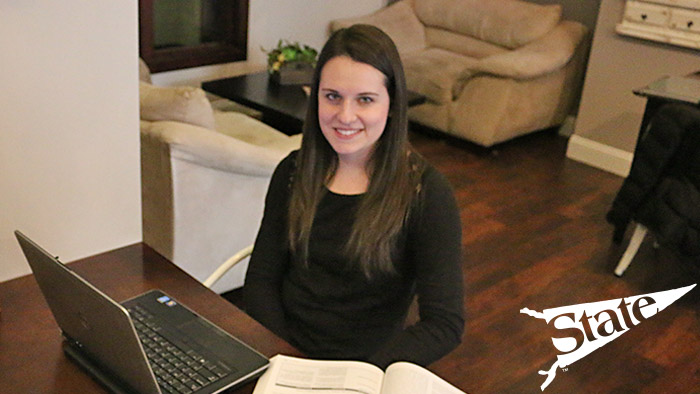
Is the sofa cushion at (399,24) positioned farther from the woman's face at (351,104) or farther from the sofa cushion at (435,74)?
the woman's face at (351,104)

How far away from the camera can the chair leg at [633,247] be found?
2896mm

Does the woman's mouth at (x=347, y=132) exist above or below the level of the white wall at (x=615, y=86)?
above

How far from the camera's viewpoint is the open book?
1015 mm

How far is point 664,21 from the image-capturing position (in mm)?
3996

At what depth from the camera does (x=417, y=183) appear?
1438 millimetres

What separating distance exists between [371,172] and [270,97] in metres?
2.39

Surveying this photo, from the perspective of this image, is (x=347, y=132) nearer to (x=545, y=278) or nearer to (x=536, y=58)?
(x=545, y=278)

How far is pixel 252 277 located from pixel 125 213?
0.55 metres

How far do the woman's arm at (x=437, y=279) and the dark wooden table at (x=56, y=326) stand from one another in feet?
0.94

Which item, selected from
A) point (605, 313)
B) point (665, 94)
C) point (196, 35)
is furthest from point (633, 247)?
point (196, 35)

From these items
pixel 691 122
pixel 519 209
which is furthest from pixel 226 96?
pixel 691 122

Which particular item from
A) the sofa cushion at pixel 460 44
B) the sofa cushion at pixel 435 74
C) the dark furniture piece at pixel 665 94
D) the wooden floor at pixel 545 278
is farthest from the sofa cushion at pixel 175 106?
the sofa cushion at pixel 460 44

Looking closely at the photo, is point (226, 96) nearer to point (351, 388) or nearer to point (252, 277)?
point (252, 277)

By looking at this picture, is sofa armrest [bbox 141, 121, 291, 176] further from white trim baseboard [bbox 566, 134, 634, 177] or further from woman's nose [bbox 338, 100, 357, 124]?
white trim baseboard [bbox 566, 134, 634, 177]
